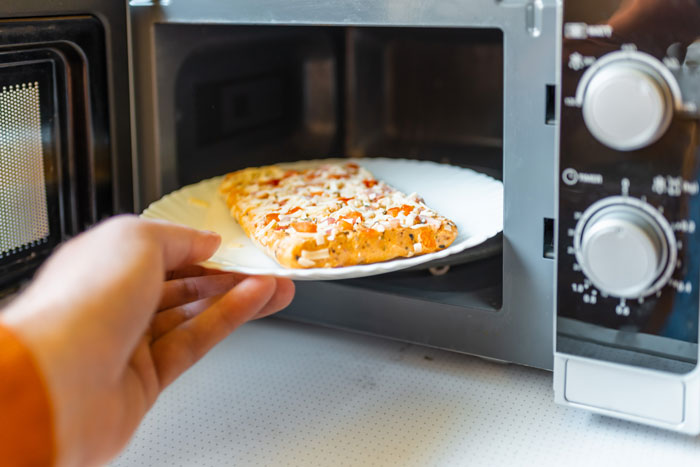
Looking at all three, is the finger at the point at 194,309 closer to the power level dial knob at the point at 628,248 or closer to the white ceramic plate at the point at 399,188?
the white ceramic plate at the point at 399,188

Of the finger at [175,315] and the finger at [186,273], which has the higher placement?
the finger at [186,273]

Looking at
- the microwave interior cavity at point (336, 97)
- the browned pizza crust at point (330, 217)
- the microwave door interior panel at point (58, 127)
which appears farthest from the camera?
the microwave interior cavity at point (336, 97)

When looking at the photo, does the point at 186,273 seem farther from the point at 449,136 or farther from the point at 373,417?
the point at 449,136

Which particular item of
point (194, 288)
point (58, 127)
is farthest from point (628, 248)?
point (58, 127)

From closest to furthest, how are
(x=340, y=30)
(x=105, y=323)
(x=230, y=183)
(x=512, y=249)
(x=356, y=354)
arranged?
(x=105, y=323)
(x=512, y=249)
(x=356, y=354)
(x=230, y=183)
(x=340, y=30)

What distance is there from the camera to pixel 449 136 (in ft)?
3.88

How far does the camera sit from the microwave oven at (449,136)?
1.82 ft

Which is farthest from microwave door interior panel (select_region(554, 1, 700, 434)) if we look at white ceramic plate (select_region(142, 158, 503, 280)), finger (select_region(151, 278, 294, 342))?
finger (select_region(151, 278, 294, 342))

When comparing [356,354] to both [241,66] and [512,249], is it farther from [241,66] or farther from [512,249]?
[241,66]

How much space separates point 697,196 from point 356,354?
41cm

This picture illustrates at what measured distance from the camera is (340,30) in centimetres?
121

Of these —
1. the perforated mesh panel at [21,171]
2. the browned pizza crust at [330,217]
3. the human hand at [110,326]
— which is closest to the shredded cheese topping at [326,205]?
the browned pizza crust at [330,217]

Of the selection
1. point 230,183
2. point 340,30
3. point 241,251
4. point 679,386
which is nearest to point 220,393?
point 241,251

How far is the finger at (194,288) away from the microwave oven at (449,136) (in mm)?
144
